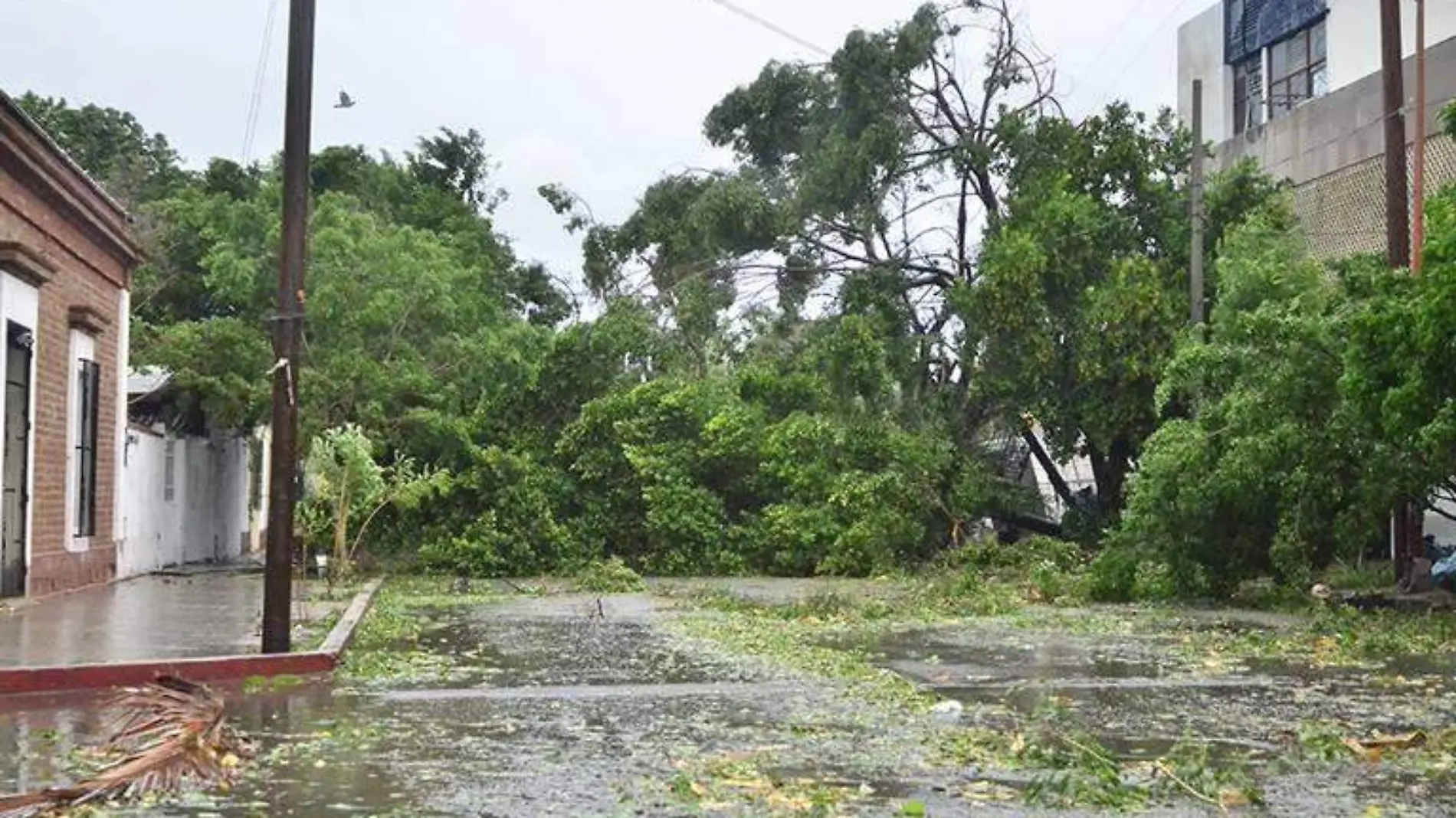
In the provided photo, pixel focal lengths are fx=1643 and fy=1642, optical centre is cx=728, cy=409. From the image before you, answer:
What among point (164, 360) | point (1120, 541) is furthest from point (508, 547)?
point (1120, 541)

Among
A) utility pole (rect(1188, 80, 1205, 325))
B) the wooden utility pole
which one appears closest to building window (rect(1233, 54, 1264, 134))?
utility pole (rect(1188, 80, 1205, 325))

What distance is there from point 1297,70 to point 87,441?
81.9 ft

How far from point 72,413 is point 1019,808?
17.7 m

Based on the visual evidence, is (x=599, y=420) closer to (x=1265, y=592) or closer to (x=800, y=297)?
(x=800, y=297)

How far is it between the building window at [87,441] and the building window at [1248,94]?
79.6 feet

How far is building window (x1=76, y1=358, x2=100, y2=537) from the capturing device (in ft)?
74.2

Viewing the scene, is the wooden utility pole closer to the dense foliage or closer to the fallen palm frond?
the dense foliage

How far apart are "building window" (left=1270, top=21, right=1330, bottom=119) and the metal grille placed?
3.32 meters

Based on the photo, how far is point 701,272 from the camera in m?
35.4

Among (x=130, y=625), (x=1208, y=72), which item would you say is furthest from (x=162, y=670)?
(x=1208, y=72)

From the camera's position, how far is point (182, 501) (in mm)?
31516

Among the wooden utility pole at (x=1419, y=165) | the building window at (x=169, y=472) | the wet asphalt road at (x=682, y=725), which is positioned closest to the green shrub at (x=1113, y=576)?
the wooden utility pole at (x=1419, y=165)

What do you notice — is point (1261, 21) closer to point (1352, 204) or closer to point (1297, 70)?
point (1297, 70)

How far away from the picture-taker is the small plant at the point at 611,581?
27766 mm
